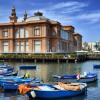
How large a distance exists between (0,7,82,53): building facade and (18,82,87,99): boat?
81874 millimetres

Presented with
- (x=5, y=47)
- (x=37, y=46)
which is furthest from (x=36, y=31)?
(x=5, y=47)

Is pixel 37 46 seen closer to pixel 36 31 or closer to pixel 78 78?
pixel 36 31

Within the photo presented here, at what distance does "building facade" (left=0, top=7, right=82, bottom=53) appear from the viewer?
11681 cm

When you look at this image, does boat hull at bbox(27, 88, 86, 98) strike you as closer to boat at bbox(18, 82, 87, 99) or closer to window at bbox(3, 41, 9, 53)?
boat at bbox(18, 82, 87, 99)

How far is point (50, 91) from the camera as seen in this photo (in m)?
31.4

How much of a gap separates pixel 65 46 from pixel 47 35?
69.5ft

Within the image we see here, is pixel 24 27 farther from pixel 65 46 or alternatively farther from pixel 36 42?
pixel 65 46

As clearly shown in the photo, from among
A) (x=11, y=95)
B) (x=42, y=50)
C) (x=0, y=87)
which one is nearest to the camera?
(x=11, y=95)

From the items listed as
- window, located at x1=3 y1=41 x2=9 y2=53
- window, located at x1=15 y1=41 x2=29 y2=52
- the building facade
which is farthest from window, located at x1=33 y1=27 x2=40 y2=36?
window, located at x1=3 y1=41 x2=9 y2=53

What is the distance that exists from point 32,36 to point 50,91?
8761cm

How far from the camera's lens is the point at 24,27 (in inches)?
4811

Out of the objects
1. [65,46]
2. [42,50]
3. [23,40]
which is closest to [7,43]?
[23,40]

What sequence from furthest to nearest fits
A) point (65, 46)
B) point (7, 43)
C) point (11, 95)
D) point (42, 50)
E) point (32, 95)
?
point (65, 46), point (7, 43), point (42, 50), point (11, 95), point (32, 95)

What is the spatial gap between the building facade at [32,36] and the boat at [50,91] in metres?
81.9
